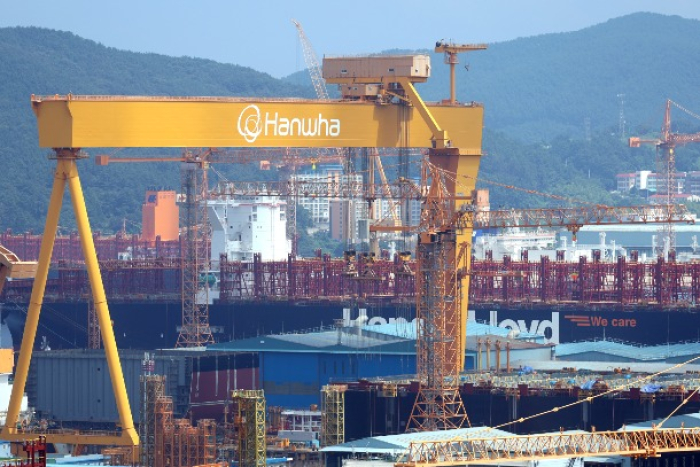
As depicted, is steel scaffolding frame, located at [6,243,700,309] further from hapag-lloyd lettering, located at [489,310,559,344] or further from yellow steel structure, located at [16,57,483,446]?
yellow steel structure, located at [16,57,483,446]

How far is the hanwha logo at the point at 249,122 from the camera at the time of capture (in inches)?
3073

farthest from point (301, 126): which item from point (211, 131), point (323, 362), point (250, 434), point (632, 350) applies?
point (632, 350)

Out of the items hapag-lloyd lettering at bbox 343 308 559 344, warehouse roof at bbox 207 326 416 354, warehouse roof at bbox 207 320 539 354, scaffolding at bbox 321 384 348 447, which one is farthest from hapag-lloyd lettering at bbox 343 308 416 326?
scaffolding at bbox 321 384 348 447

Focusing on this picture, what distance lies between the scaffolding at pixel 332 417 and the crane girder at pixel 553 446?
14521 mm

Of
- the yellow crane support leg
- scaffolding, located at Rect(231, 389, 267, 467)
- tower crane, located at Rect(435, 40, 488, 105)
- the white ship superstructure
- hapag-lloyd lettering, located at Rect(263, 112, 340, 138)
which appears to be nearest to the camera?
scaffolding, located at Rect(231, 389, 267, 467)

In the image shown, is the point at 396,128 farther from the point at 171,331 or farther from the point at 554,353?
the point at 171,331

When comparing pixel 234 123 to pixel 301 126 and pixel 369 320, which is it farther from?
pixel 369 320

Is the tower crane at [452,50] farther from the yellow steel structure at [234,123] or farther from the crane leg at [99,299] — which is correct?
the crane leg at [99,299]

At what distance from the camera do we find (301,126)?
3147 inches

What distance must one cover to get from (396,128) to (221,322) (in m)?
65.0

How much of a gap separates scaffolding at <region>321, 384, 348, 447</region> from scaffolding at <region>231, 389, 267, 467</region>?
42.7 ft

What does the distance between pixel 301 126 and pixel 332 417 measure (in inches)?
485

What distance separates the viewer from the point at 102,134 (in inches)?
2886

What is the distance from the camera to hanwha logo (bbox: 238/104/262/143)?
78.1 meters
